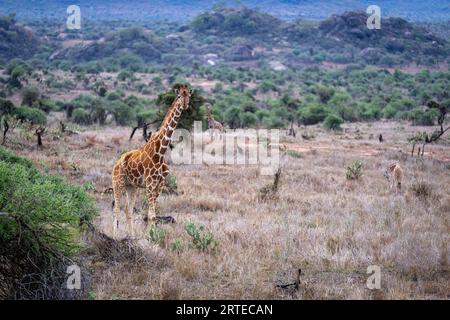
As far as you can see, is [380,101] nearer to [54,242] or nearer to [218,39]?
[54,242]

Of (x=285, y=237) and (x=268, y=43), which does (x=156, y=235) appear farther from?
(x=268, y=43)

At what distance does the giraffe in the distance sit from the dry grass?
73cm

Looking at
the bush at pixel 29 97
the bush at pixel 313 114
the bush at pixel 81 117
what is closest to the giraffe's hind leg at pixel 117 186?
the bush at pixel 81 117

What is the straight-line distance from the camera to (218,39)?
394 ft

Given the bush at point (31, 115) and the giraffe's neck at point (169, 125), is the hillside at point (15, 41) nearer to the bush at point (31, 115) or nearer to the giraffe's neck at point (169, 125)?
the bush at point (31, 115)

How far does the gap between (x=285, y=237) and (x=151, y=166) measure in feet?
8.53

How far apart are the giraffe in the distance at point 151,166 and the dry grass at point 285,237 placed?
73 cm

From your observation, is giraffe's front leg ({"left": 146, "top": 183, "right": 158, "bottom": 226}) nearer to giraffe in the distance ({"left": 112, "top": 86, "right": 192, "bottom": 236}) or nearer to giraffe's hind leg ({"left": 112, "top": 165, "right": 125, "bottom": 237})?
giraffe in the distance ({"left": 112, "top": 86, "right": 192, "bottom": 236})

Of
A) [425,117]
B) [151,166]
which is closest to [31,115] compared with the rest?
[151,166]

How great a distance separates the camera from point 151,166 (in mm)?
8594

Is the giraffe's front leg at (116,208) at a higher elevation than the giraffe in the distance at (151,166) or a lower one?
lower

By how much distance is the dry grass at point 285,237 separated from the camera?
22.3 ft

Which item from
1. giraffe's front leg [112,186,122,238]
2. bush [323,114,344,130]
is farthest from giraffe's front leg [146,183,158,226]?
bush [323,114,344,130]
